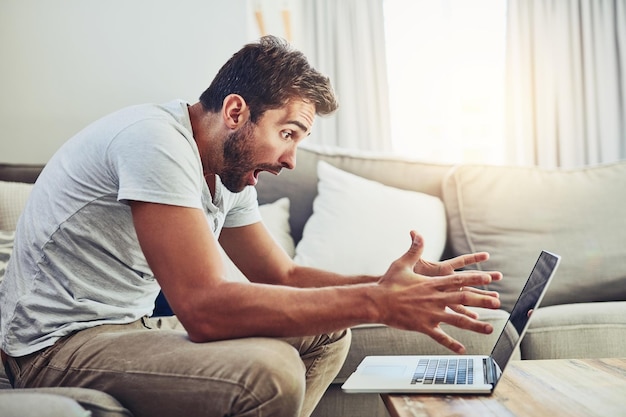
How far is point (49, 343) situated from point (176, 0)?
6.98ft

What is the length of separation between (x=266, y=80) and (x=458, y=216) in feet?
3.78

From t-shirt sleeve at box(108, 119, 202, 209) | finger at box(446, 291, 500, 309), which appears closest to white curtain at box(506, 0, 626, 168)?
finger at box(446, 291, 500, 309)

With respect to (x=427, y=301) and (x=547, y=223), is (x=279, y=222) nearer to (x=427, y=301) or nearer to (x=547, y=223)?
(x=547, y=223)

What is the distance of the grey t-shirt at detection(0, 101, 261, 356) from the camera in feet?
4.07

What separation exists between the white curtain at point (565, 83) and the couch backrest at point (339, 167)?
1.12 meters

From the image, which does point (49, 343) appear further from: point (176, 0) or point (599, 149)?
point (599, 149)

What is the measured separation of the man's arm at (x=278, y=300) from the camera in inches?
44.7

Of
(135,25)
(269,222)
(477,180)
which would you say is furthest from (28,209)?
(135,25)

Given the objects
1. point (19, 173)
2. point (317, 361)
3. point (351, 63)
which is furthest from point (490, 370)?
point (351, 63)

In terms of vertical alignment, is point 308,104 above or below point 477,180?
above

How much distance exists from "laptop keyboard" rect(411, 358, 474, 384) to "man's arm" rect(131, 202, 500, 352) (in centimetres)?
10

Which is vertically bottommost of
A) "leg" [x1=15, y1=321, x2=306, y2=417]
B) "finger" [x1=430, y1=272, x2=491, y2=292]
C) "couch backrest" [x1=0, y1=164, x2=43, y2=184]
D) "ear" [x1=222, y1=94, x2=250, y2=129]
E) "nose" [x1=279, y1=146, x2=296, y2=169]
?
"leg" [x1=15, y1=321, x2=306, y2=417]

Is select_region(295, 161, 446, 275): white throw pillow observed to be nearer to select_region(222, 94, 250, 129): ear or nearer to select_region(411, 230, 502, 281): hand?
select_region(411, 230, 502, 281): hand

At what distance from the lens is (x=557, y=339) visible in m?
1.91
